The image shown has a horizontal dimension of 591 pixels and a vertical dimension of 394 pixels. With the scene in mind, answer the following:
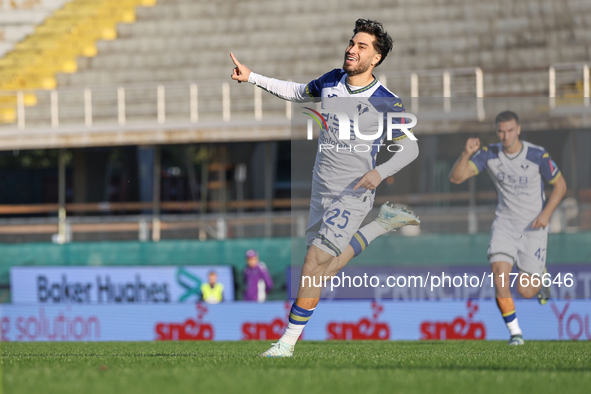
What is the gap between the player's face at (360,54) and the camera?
18.9 feet

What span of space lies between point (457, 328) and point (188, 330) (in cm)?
411

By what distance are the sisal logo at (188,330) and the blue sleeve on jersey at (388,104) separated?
716 centimetres

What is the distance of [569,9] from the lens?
21.1 metres

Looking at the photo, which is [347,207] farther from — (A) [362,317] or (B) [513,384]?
(A) [362,317]

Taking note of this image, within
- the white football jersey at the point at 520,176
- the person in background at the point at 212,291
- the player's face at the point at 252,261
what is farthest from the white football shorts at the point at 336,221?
the player's face at the point at 252,261

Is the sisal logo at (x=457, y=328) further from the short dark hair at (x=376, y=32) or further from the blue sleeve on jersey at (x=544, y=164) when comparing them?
the short dark hair at (x=376, y=32)

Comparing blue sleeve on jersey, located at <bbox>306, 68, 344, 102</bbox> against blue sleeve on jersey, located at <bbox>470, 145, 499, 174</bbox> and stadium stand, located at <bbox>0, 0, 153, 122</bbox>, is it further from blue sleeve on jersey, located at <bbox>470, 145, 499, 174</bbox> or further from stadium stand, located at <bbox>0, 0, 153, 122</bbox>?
stadium stand, located at <bbox>0, 0, 153, 122</bbox>

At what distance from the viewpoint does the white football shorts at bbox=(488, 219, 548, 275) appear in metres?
7.95

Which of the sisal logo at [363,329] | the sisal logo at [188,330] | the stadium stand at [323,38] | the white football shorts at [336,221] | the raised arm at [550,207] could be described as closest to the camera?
the white football shorts at [336,221]

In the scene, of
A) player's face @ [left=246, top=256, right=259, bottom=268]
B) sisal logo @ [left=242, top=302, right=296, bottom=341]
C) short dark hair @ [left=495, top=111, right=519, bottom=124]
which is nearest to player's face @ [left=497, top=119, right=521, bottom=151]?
short dark hair @ [left=495, top=111, right=519, bottom=124]

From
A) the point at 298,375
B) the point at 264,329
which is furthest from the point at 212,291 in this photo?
the point at 298,375

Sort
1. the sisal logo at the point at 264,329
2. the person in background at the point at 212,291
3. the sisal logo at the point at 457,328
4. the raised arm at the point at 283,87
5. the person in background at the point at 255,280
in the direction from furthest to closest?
1. the person in background at the point at 255,280
2. the person in background at the point at 212,291
3. the sisal logo at the point at 264,329
4. the sisal logo at the point at 457,328
5. the raised arm at the point at 283,87

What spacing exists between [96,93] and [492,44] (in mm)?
10090

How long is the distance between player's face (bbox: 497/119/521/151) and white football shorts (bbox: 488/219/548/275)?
77 centimetres
